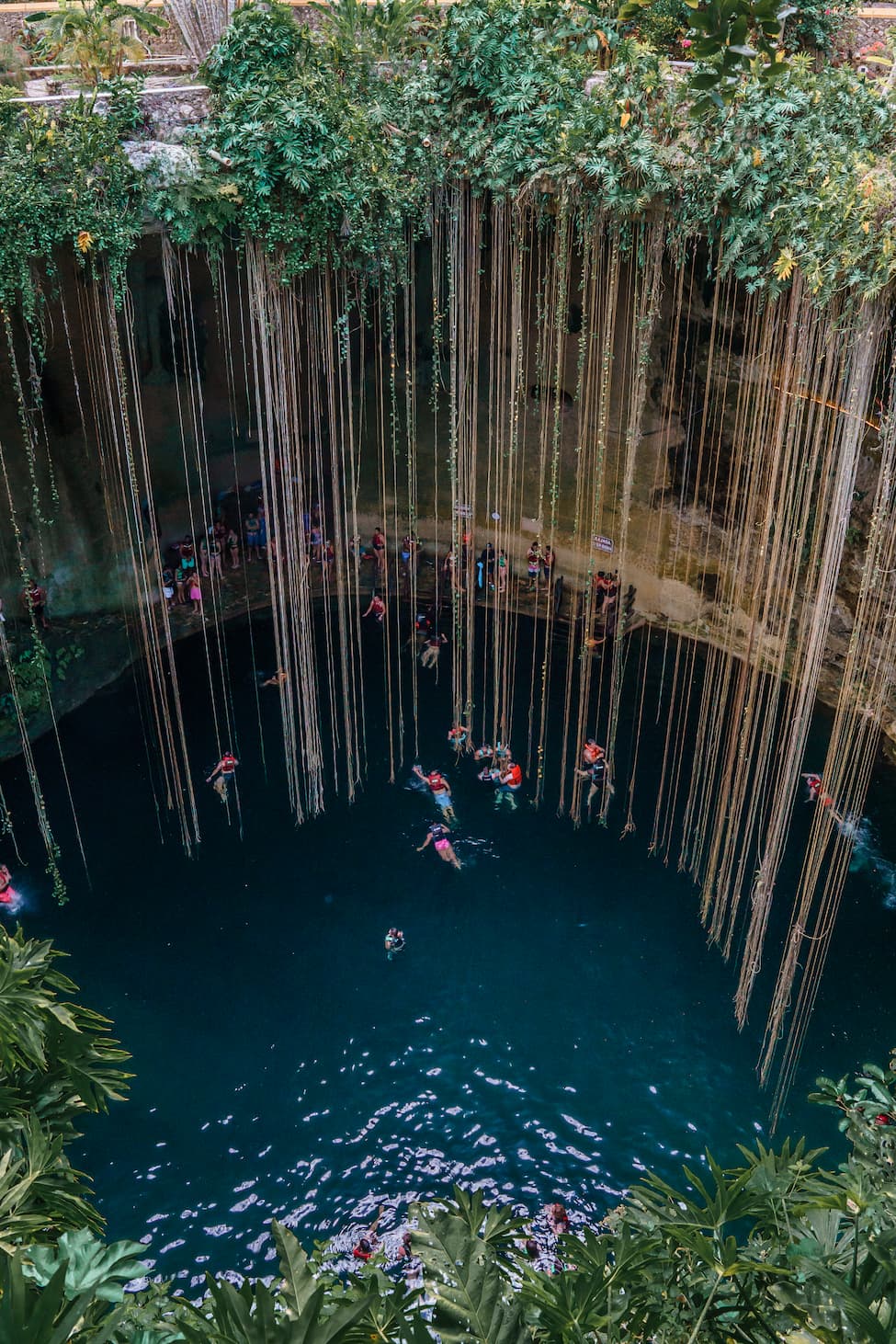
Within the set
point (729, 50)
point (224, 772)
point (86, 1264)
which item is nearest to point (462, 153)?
point (729, 50)

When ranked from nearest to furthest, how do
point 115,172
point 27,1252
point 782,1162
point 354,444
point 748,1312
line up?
point 27,1252
point 748,1312
point 782,1162
point 115,172
point 354,444

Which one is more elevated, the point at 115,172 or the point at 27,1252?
the point at 115,172

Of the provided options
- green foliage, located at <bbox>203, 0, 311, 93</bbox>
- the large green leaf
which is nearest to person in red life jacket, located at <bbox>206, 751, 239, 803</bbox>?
green foliage, located at <bbox>203, 0, 311, 93</bbox>

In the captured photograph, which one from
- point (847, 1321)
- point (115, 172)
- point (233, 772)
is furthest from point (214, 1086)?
point (115, 172)

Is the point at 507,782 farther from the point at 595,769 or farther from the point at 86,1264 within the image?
the point at 86,1264

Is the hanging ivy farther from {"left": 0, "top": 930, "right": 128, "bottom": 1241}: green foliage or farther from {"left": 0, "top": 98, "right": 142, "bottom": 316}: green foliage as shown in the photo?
{"left": 0, "top": 930, "right": 128, "bottom": 1241}: green foliage

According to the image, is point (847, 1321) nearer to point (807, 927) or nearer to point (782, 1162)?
point (782, 1162)

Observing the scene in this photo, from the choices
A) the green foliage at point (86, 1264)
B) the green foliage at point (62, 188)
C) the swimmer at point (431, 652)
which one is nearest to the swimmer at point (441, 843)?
the swimmer at point (431, 652)
